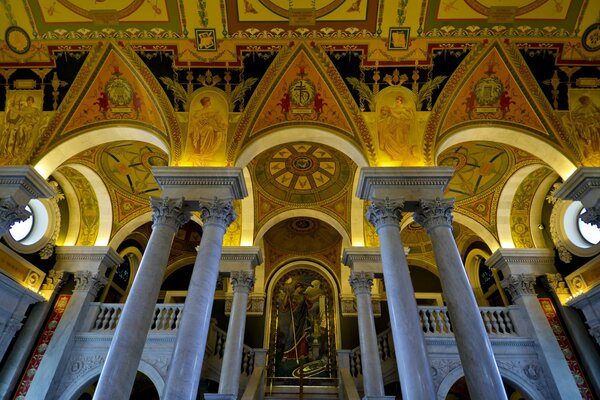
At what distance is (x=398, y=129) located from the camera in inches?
292

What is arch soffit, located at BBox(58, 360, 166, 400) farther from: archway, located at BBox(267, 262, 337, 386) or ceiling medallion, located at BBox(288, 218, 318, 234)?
ceiling medallion, located at BBox(288, 218, 318, 234)

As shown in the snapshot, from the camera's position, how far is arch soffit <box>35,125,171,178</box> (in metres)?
7.41

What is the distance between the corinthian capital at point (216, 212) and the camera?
6.46m

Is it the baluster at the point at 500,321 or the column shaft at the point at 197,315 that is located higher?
the baluster at the point at 500,321

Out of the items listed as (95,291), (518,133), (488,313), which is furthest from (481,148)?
Result: (95,291)

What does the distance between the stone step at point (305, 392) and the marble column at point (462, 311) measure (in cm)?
637

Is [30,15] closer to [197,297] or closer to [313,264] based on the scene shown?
[197,297]

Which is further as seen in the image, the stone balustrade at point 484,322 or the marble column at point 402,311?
the stone balustrade at point 484,322

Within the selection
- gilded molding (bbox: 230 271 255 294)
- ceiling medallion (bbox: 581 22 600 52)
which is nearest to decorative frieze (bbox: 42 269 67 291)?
gilded molding (bbox: 230 271 255 294)

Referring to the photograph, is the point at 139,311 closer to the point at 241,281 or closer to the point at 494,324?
the point at 241,281

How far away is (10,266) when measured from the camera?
862cm

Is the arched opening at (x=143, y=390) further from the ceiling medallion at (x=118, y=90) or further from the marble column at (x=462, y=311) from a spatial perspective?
the marble column at (x=462, y=311)

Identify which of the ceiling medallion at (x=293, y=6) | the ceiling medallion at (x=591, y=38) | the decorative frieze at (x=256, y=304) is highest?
the ceiling medallion at (x=293, y=6)

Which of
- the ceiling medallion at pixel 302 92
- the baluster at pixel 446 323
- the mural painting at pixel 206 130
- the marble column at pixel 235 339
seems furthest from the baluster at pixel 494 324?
the mural painting at pixel 206 130
